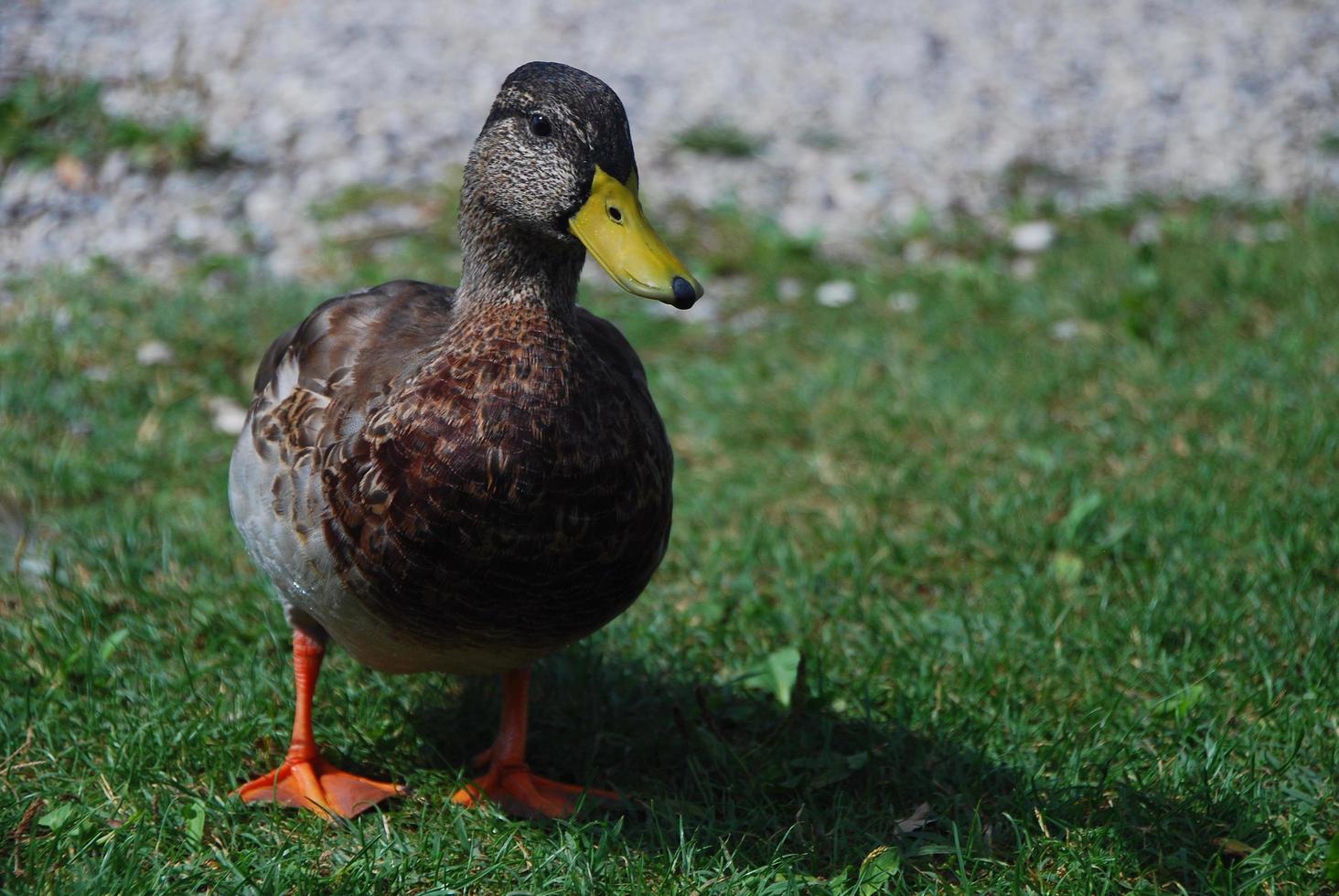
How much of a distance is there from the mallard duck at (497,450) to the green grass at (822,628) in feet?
1.08

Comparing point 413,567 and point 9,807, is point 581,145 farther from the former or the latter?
point 9,807

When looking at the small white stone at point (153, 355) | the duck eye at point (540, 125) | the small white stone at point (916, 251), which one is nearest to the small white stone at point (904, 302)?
the small white stone at point (916, 251)

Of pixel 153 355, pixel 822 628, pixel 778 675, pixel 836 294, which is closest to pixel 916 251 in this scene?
pixel 836 294

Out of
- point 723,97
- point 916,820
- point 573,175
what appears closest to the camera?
point 573,175

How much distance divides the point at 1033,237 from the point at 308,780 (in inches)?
175

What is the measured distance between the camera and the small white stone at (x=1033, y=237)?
6.13 metres

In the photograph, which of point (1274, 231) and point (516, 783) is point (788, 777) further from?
point (1274, 231)

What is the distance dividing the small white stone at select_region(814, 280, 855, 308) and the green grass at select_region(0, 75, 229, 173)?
9.96ft

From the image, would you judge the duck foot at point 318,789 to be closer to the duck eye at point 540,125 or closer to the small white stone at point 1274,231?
the duck eye at point 540,125

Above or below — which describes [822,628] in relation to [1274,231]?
below

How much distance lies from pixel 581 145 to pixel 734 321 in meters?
3.40

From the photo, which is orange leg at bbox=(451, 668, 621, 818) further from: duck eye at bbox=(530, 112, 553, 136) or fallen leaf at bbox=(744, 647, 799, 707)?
duck eye at bbox=(530, 112, 553, 136)

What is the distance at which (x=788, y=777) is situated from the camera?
115 inches

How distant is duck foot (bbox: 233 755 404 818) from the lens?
2756 mm
